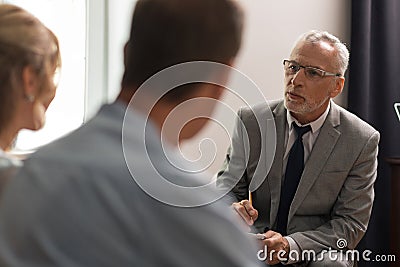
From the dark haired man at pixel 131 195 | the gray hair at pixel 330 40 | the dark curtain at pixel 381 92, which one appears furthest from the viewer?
the dark curtain at pixel 381 92

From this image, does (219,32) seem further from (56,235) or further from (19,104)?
(19,104)

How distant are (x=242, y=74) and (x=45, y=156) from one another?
2698mm

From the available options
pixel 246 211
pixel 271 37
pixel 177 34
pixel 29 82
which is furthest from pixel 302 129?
pixel 177 34

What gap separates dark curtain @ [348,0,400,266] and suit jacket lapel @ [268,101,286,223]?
122 centimetres

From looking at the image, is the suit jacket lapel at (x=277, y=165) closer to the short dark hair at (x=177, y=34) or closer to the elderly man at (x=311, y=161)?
the elderly man at (x=311, y=161)

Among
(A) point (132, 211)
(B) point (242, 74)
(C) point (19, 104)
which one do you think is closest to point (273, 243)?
(C) point (19, 104)

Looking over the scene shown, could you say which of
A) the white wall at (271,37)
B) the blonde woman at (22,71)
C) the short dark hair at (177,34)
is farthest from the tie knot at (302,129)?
the short dark hair at (177,34)

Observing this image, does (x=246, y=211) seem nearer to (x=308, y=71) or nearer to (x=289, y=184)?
(x=289, y=184)

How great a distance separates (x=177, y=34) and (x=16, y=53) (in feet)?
2.55

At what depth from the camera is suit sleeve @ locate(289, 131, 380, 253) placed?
2420mm

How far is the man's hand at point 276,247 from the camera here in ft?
7.59

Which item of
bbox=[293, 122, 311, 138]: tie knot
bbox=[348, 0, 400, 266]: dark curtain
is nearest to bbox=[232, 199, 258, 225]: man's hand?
bbox=[293, 122, 311, 138]: tie knot

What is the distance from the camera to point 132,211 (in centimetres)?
80

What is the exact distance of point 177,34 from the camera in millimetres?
892
